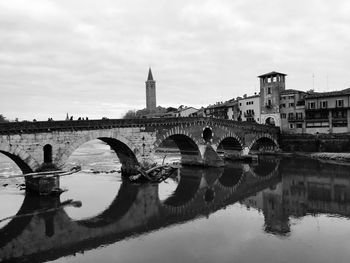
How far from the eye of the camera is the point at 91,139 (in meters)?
31.9

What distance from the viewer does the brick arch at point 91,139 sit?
1160 inches

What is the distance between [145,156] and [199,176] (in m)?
6.33

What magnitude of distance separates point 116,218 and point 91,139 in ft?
35.3

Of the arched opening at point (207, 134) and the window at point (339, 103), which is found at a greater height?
the window at point (339, 103)

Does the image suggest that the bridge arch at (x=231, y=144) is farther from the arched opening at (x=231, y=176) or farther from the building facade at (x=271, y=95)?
the building facade at (x=271, y=95)

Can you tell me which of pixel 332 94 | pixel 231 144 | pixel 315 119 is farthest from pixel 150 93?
pixel 332 94

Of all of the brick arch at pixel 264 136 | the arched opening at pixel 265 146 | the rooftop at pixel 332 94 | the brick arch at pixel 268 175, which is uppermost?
the rooftop at pixel 332 94

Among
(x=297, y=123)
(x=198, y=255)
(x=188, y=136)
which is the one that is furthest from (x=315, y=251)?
(x=297, y=123)

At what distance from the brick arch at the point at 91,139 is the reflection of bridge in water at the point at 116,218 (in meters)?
3.92

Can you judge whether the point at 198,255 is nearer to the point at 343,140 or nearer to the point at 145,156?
the point at 145,156

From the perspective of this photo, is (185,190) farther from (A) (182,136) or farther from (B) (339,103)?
(B) (339,103)

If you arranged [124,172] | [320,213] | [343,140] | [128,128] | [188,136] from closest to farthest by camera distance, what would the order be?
1. [320,213]
2. [128,128]
3. [124,172]
4. [188,136]
5. [343,140]

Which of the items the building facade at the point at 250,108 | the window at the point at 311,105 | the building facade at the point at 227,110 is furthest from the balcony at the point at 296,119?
the building facade at the point at 227,110

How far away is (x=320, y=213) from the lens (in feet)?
76.2
